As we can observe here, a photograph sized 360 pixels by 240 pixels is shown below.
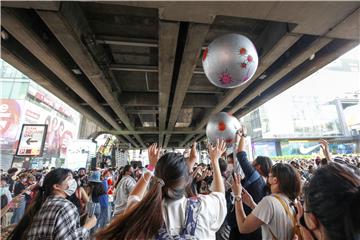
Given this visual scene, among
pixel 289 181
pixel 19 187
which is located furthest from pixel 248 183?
pixel 19 187

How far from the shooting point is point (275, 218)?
1.57 metres

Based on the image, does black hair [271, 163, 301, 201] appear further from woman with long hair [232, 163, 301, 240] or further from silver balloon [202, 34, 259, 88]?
silver balloon [202, 34, 259, 88]

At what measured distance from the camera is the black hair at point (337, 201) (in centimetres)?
85

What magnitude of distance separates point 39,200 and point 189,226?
170 cm

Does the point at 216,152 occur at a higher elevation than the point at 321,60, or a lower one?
lower

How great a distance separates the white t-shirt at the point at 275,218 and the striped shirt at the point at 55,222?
5.59 ft

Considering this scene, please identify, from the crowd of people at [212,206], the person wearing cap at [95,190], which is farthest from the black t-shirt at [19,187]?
the crowd of people at [212,206]

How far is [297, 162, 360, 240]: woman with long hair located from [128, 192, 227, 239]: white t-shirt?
20.4 inches

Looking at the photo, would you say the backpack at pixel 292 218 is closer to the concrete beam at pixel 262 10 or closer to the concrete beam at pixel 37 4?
the concrete beam at pixel 262 10

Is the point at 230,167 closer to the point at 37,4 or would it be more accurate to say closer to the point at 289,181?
the point at 289,181

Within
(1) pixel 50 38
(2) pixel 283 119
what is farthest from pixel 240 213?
(2) pixel 283 119

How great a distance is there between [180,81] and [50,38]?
2350mm

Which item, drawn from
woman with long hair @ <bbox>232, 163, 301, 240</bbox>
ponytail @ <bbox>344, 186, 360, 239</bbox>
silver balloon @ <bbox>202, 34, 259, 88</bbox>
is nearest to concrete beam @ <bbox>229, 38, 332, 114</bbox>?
silver balloon @ <bbox>202, 34, 259, 88</bbox>

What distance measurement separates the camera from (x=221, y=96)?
567cm
